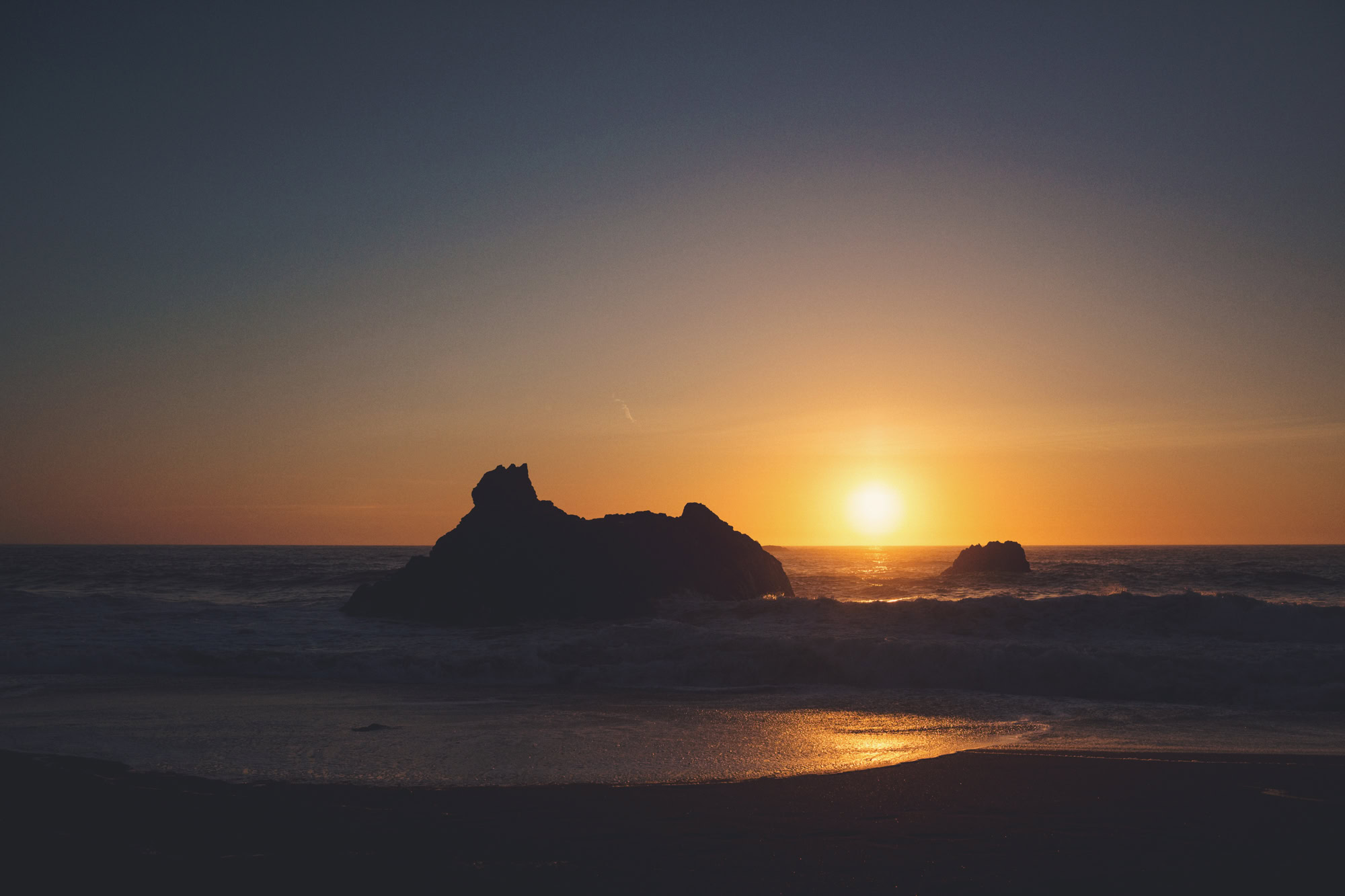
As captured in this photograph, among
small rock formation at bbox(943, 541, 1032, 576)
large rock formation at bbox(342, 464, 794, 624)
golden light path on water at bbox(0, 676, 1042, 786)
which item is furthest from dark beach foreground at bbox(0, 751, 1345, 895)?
small rock formation at bbox(943, 541, 1032, 576)

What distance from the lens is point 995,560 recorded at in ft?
193

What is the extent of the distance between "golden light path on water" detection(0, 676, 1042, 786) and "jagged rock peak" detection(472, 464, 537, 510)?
14315 millimetres

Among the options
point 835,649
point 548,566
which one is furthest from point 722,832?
point 548,566

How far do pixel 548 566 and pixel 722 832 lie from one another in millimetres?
21349

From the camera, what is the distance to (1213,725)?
1119 centimetres

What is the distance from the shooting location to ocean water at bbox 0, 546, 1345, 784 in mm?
9352

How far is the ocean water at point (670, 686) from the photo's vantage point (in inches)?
368

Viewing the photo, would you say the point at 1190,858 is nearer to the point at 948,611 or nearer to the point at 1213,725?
the point at 1213,725

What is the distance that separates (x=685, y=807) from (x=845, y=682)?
9230 millimetres

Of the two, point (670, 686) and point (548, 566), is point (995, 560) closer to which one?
point (548, 566)

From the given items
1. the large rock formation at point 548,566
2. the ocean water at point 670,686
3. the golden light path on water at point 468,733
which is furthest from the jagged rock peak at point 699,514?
the golden light path on water at point 468,733

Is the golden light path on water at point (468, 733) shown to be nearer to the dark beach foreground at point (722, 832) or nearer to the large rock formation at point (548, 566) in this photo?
the dark beach foreground at point (722, 832)

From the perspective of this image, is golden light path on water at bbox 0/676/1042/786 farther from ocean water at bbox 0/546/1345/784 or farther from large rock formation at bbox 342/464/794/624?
large rock formation at bbox 342/464/794/624

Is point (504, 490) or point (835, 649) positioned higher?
point (504, 490)
